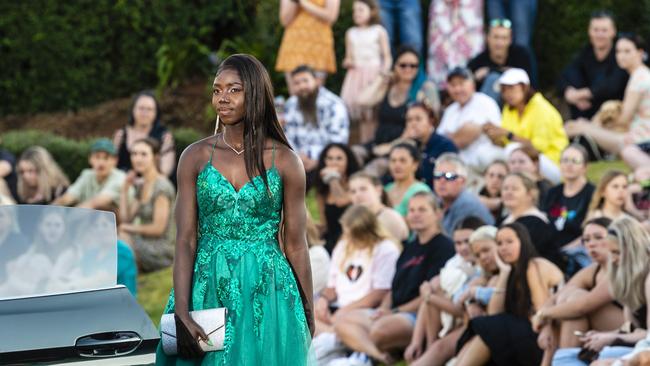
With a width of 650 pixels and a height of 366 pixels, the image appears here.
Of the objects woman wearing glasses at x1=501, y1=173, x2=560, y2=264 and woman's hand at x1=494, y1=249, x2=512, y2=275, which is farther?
woman wearing glasses at x1=501, y1=173, x2=560, y2=264

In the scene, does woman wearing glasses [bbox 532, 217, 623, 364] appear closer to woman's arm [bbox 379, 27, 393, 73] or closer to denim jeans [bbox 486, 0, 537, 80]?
woman's arm [bbox 379, 27, 393, 73]

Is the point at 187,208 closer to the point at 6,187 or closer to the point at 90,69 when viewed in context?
the point at 6,187

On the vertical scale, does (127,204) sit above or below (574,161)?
below

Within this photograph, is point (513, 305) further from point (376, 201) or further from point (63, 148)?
point (63, 148)

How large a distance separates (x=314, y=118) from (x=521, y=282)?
4968 mm

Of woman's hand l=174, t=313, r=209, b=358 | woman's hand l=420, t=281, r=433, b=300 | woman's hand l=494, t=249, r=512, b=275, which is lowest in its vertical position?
woman's hand l=420, t=281, r=433, b=300

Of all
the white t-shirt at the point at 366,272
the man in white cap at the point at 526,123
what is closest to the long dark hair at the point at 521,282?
the white t-shirt at the point at 366,272

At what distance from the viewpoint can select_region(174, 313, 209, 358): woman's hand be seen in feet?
19.2

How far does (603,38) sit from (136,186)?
450cm

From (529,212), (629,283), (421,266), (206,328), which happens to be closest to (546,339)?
(629,283)

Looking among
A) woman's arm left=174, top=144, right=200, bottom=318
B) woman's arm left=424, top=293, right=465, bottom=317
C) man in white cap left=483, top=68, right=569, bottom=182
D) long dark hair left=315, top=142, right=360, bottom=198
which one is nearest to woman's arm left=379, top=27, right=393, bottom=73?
man in white cap left=483, top=68, right=569, bottom=182

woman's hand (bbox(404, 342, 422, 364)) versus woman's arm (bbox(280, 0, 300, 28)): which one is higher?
woman's arm (bbox(280, 0, 300, 28))

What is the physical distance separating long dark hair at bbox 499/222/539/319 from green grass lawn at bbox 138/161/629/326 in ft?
13.1

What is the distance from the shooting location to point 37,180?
14375 millimetres
